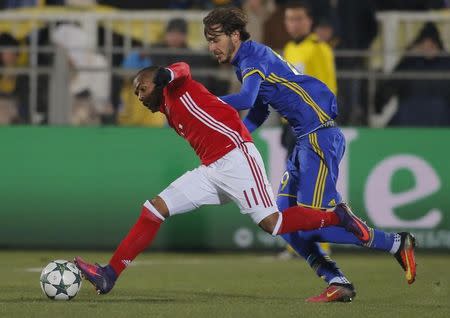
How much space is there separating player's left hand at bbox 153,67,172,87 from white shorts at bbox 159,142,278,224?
0.72 metres

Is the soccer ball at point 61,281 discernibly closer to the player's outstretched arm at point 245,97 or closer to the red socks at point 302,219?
the red socks at point 302,219

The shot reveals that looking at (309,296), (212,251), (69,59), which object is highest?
(69,59)

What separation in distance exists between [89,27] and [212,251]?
3545mm

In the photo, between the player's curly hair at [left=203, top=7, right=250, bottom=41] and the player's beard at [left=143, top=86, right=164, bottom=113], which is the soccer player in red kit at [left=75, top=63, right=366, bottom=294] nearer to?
the player's beard at [left=143, top=86, right=164, bottom=113]

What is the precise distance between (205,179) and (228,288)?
1668 millimetres

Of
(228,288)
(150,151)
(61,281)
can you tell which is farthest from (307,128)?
(150,151)

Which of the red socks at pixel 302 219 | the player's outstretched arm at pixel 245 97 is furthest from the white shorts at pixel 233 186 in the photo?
the player's outstretched arm at pixel 245 97

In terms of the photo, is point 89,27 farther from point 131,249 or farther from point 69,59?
point 131,249

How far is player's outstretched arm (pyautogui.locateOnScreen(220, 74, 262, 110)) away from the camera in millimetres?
8828

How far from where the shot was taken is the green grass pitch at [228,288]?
337 inches

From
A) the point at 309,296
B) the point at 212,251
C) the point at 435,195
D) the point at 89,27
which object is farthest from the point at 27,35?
the point at 309,296

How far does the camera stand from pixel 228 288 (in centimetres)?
1048

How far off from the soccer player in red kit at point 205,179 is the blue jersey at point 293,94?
0.49 m

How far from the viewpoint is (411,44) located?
1581cm
